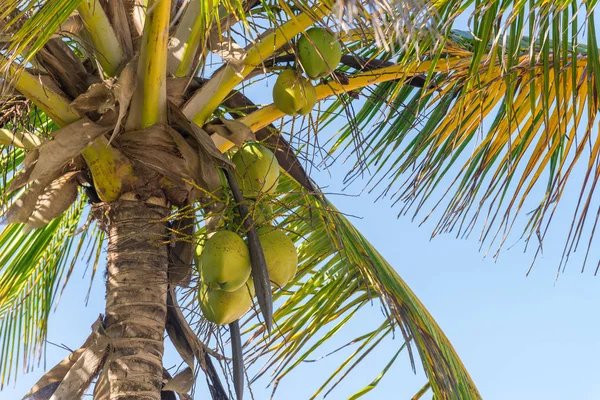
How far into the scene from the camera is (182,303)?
8.46ft

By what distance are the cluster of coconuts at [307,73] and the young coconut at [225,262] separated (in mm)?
402

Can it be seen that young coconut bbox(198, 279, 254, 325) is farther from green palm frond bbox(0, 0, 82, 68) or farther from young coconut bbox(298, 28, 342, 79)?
green palm frond bbox(0, 0, 82, 68)

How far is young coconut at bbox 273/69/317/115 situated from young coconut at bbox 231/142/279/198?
18 cm

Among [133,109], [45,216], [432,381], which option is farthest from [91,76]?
[432,381]

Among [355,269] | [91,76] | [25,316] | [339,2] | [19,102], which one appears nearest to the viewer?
[339,2]

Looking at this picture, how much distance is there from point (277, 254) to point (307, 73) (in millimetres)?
483

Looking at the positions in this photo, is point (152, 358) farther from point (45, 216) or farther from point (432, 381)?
point (432, 381)

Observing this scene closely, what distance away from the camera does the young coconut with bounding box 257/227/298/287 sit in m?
2.09

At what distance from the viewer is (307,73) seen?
2.12 m

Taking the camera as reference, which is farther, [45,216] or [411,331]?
[411,331]

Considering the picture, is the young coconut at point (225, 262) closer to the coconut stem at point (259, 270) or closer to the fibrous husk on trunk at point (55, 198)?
the coconut stem at point (259, 270)

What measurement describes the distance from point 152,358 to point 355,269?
126 centimetres

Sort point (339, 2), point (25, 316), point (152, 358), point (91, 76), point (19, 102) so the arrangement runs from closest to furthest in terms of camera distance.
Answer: point (339, 2), point (152, 358), point (91, 76), point (19, 102), point (25, 316)

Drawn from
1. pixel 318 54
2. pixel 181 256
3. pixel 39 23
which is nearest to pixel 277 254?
pixel 181 256
